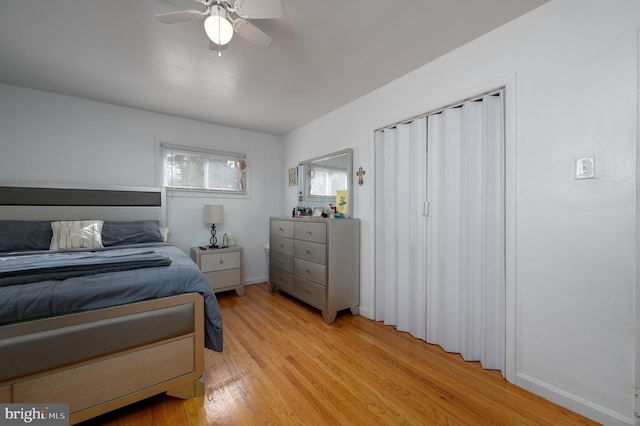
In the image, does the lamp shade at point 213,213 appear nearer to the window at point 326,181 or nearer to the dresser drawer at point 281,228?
the dresser drawer at point 281,228

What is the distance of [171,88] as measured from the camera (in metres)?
2.70

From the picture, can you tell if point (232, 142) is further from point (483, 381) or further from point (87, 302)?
point (483, 381)

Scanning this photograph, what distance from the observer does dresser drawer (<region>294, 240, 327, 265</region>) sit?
2.71 meters

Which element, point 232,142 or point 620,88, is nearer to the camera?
point 620,88

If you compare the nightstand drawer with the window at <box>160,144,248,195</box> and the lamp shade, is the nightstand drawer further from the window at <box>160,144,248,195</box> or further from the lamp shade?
the window at <box>160,144,248,195</box>

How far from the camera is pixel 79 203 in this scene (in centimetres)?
284

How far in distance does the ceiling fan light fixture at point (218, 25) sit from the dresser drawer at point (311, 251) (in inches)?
76.2

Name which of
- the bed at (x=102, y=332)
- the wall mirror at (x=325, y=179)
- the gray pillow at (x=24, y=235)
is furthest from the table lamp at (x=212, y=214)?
the bed at (x=102, y=332)

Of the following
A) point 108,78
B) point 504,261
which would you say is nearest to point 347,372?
point 504,261

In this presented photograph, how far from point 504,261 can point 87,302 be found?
2.55 metres

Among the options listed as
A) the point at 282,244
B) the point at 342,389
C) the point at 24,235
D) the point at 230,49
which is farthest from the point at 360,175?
the point at 24,235

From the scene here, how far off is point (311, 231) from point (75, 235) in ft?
7.67

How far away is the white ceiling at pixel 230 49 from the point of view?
164 cm

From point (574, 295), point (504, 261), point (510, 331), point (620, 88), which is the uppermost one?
point (620, 88)
